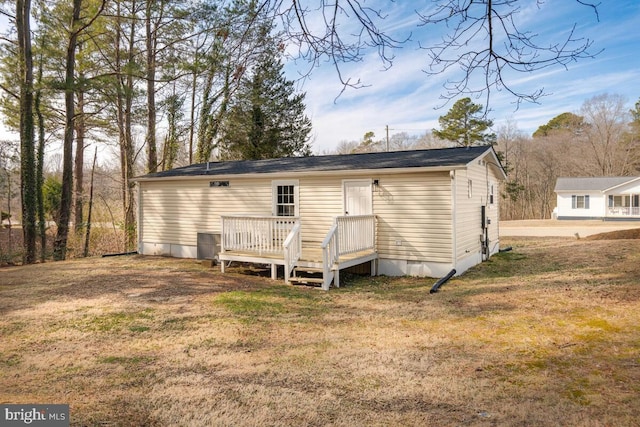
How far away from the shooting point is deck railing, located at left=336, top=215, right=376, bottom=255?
29.5 ft

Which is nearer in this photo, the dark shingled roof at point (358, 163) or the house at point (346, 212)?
the house at point (346, 212)

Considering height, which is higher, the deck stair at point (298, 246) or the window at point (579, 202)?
the window at point (579, 202)

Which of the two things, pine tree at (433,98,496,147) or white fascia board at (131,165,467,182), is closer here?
white fascia board at (131,165,467,182)

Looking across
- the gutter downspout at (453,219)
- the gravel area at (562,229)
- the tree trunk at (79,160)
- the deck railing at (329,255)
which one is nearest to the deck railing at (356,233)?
the deck railing at (329,255)

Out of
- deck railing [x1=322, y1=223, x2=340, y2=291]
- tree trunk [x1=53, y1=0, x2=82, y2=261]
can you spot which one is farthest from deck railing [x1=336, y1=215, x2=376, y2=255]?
tree trunk [x1=53, y1=0, x2=82, y2=261]

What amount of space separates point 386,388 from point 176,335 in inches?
122

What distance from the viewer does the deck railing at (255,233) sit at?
9.77m

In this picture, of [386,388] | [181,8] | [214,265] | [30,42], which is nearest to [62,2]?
[30,42]

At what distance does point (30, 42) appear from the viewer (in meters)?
13.1

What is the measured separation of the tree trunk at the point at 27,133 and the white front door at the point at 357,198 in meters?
10.6

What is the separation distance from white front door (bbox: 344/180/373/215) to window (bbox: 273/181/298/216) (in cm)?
153

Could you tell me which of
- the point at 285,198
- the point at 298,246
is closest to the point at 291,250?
the point at 298,246

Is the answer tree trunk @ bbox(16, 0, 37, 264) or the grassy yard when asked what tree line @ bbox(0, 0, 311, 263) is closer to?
tree trunk @ bbox(16, 0, 37, 264)

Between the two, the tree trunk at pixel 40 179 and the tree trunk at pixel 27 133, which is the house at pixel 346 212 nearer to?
the tree trunk at pixel 40 179
